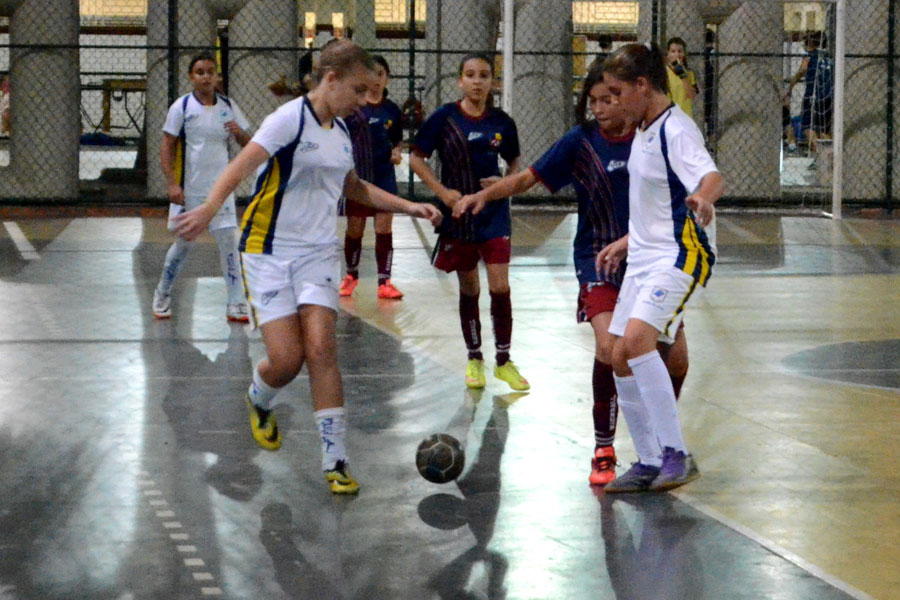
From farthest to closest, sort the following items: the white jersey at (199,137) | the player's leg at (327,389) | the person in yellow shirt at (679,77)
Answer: the person in yellow shirt at (679,77)
the white jersey at (199,137)
the player's leg at (327,389)

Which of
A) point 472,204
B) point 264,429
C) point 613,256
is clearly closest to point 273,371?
point 264,429

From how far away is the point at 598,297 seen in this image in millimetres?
6625

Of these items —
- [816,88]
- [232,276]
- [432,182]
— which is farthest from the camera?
[816,88]

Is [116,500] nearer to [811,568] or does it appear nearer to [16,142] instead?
[811,568]

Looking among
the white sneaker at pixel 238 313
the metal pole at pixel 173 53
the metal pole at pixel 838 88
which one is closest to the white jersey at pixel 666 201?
the white sneaker at pixel 238 313

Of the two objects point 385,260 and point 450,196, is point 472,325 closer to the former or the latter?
point 450,196

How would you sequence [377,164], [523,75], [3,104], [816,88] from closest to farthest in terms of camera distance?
1. [377,164]
2. [523,75]
3. [816,88]
4. [3,104]

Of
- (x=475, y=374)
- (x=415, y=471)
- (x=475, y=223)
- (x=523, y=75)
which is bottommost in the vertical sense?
(x=415, y=471)

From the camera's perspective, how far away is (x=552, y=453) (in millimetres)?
6984

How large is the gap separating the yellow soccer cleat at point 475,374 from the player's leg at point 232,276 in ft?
8.57

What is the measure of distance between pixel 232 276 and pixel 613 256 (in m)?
5.03

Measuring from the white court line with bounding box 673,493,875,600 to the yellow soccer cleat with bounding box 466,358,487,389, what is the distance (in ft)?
8.05

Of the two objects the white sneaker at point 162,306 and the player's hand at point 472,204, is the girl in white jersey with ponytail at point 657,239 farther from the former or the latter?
the white sneaker at point 162,306

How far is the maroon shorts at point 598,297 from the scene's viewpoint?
21.6 feet
